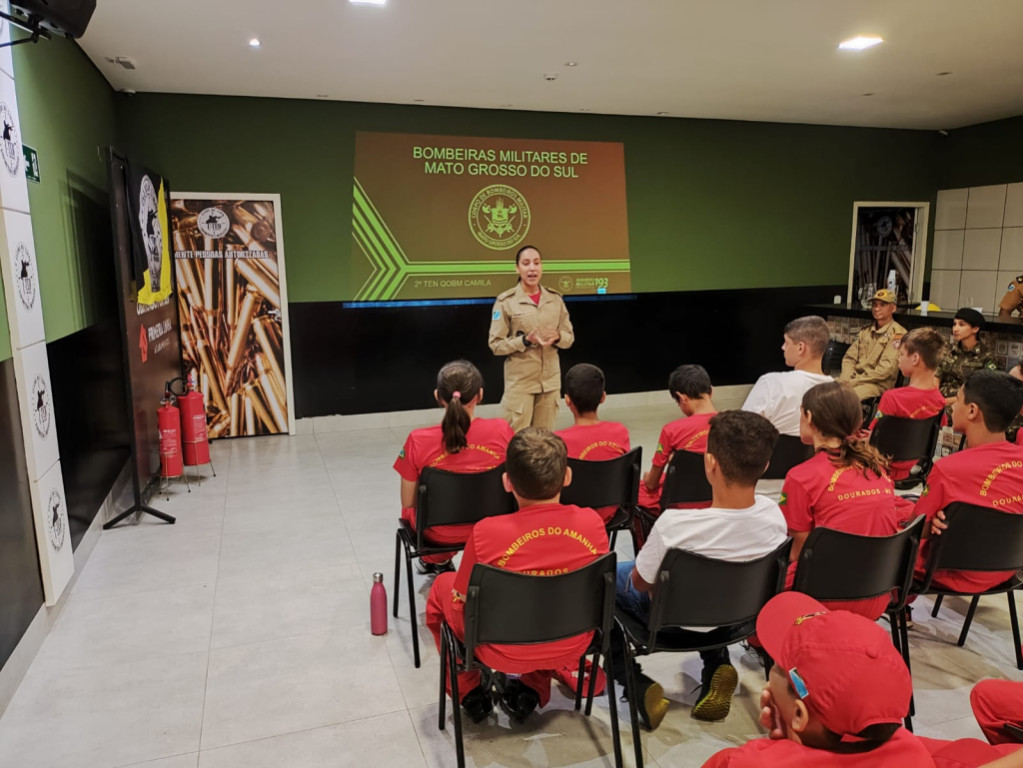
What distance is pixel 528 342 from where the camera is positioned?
4699 mm

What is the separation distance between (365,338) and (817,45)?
176 inches

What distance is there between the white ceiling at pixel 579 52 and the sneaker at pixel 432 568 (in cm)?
306

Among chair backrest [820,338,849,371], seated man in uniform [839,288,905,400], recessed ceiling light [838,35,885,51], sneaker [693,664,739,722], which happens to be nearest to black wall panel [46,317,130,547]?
sneaker [693,664,739,722]

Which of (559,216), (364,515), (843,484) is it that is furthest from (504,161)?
(843,484)

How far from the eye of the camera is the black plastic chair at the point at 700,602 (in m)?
1.98

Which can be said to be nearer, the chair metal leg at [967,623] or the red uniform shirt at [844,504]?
the red uniform shirt at [844,504]

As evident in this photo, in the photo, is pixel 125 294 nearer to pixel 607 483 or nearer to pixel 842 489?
pixel 607 483

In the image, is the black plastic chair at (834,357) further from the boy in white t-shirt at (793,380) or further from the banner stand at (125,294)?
the banner stand at (125,294)

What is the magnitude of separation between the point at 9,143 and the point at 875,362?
19.3 feet

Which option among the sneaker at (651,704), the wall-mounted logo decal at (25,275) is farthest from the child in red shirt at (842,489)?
the wall-mounted logo decal at (25,275)


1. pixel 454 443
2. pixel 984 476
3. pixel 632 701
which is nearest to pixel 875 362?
pixel 984 476

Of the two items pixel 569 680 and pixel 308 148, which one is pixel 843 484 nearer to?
pixel 569 680

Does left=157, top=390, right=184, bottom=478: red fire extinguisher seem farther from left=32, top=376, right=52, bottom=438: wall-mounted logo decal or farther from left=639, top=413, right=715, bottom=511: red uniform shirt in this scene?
left=639, top=413, right=715, bottom=511: red uniform shirt

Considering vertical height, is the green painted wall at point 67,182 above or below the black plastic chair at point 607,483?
above
